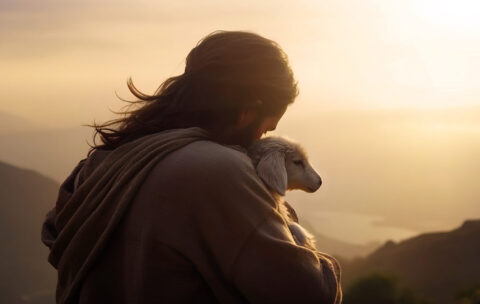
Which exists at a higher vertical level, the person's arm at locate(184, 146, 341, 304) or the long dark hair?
the long dark hair

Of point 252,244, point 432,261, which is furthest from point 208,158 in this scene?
point 432,261

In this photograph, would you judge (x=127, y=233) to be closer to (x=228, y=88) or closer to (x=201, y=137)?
(x=201, y=137)

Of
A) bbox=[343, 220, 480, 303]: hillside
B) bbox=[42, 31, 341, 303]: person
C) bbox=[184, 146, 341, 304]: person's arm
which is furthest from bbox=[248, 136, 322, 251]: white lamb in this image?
bbox=[343, 220, 480, 303]: hillside

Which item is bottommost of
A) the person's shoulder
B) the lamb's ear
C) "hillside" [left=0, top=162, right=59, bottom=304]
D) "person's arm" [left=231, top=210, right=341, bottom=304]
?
"hillside" [left=0, top=162, right=59, bottom=304]

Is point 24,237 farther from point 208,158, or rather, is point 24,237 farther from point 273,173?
point 208,158

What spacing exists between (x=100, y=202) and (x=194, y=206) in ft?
1.16

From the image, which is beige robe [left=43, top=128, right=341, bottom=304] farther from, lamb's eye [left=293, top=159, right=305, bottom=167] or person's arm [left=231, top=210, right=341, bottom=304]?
lamb's eye [left=293, top=159, right=305, bottom=167]

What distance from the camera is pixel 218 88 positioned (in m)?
2.90

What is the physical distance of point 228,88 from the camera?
2.90m

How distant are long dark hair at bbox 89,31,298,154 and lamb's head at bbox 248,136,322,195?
23 centimetres

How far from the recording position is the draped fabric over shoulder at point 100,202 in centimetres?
274

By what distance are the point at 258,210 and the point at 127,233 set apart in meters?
0.43

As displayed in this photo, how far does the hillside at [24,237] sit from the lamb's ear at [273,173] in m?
9.37

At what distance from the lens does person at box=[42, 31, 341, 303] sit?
2.64m
